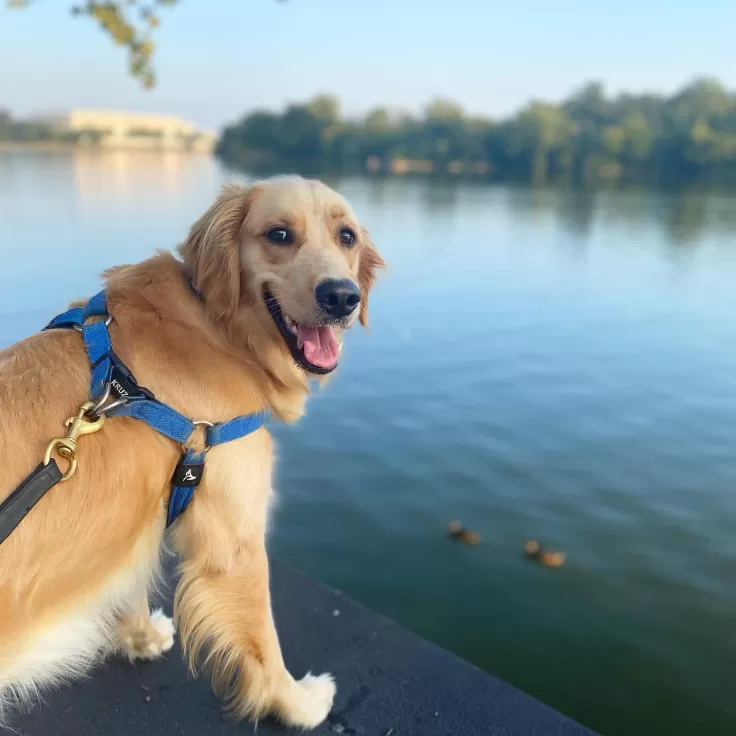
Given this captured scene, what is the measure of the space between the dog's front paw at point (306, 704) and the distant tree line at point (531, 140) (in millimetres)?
68808

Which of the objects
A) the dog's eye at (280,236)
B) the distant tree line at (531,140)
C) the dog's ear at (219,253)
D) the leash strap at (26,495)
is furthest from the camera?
the distant tree line at (531,140)

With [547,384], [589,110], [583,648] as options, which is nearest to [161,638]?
[583,648]

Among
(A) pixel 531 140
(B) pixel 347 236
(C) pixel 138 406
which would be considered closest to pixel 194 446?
(C) pixel 138 406

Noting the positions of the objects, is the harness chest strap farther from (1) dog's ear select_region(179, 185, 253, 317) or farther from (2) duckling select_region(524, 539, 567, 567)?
(2) duckling select_region(524, 539, 567, 567)

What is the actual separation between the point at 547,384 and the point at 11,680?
8.00 meters

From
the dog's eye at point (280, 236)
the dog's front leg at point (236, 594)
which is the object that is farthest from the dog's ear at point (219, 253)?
the dog's front leg at point (236, 594)

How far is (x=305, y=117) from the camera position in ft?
400

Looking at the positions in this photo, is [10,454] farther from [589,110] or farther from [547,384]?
[589,110]

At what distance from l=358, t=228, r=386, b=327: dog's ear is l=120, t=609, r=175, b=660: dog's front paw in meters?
1.67

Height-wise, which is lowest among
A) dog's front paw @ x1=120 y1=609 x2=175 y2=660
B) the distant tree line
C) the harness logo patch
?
dog's front paw @ x1=120 y1=609 x2=175 y2=660

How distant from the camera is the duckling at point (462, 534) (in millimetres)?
5559

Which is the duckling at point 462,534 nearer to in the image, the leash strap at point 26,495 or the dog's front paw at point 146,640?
the dog's front paw at point 146,640

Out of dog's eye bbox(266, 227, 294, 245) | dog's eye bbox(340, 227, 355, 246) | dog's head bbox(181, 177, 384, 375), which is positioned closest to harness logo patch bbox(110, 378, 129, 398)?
dog's head bbox(181, 177, 384, 375)

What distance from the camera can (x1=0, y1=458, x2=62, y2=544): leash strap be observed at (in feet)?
5.53
